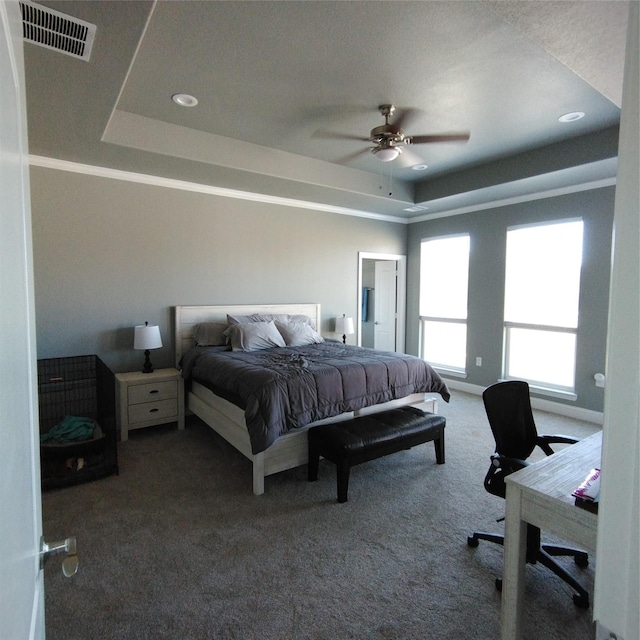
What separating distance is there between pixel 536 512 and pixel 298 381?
70.4 inches

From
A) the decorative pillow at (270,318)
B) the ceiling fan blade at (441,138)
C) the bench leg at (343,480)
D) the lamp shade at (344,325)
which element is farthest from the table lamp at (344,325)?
the bench leg at (343,480)

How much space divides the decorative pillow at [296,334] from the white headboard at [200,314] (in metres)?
0.43

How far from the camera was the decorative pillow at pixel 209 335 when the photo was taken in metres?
4.17

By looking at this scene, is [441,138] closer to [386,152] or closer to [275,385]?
[386,152]

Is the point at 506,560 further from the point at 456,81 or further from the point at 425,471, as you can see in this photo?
the point at 456,81

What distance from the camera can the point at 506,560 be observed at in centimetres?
142

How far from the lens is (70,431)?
3.16 meters

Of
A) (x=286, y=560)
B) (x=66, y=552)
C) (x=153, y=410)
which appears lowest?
(x=286, y=560)

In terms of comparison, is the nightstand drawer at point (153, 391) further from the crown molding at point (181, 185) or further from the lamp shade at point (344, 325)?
the lamp shade at point (344, 325)

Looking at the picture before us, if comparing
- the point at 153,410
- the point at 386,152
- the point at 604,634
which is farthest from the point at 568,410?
the point at 604,634

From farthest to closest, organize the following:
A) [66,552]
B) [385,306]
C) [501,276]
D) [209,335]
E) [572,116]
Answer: [385,306] → [501,276] → [209,335] → [572,116] → [66,552]

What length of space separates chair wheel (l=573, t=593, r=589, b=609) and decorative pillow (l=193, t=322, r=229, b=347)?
3504 mm

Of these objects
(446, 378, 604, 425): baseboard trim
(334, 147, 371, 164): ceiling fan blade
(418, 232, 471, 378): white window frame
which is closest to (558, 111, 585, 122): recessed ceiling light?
(334, 147, 371, 164): ceiling fan blade

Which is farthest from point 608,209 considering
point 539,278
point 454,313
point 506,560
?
point 506,560
